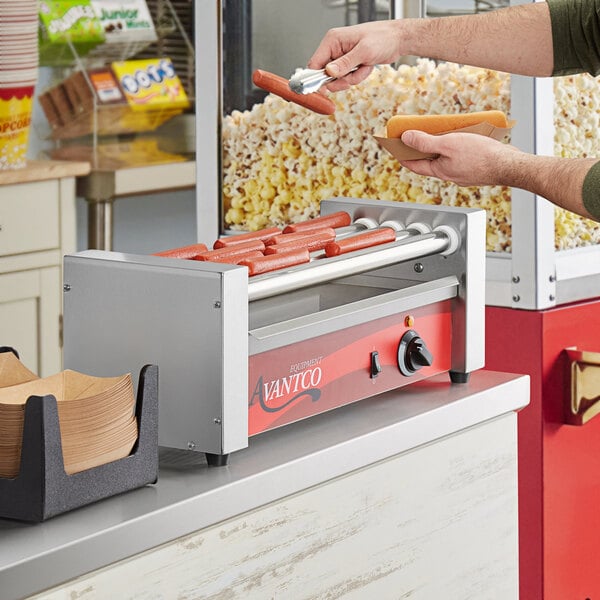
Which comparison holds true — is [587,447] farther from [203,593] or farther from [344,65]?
[203,593]

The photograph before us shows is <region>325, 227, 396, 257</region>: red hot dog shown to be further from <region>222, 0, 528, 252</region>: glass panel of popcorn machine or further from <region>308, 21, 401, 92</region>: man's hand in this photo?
<region>222, 0, 528, 252</region>: glass panel of popcorn machine

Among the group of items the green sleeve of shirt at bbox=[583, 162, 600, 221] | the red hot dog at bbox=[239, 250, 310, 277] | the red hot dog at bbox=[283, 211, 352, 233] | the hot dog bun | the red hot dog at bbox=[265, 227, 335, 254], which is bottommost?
the red hot dog at bbox=[239, 250, 310, 277]

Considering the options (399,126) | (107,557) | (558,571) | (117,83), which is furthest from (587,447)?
(117,83)

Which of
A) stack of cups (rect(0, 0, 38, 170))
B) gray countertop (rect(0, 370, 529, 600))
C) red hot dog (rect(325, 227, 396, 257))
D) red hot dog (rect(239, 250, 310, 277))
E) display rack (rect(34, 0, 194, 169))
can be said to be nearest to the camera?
gray countertop (rect(0, 370, 529, 600))

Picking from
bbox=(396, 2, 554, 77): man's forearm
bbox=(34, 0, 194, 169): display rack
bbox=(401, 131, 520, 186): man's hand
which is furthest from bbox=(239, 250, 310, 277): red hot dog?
bbox=(34, 0, 194, 169): display rack

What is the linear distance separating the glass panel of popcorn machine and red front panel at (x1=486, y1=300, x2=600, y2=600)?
0.13 metres

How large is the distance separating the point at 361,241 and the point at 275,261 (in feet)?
0.50

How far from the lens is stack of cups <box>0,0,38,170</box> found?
2926mm

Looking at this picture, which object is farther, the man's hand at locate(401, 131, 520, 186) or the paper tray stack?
the man's hand at locate(401, 131, 520, 186)

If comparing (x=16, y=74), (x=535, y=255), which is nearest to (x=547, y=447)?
(x=535, y=255)

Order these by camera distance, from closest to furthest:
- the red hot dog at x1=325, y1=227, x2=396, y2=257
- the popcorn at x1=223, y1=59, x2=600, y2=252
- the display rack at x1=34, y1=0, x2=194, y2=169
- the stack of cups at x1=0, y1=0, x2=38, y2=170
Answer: the red hot dog at x1=325, y1=227, x2=396, y2=257
the popcorn at x1=223, y1=59, x2=600, y2=252
the stack of cups at x1=0, y1=0, x2=38, y2=170
the display rack at x1=34, y1=0, x2=194, y2=169

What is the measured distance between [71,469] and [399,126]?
679 millimetres

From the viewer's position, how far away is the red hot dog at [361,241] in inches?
52.2

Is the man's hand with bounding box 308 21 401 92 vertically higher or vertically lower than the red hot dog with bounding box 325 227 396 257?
higher
